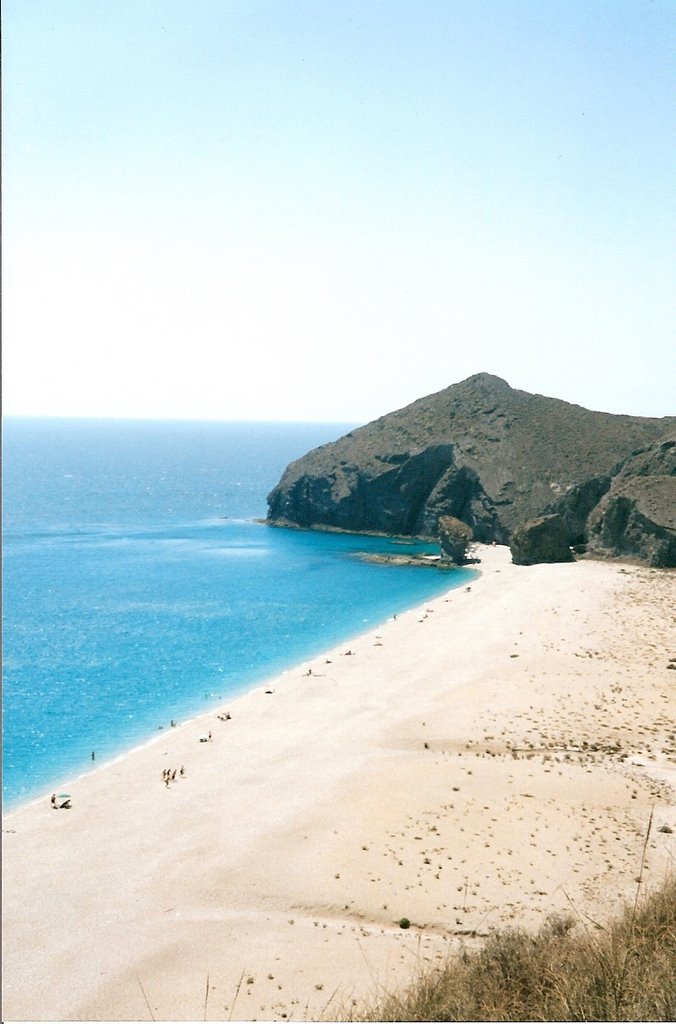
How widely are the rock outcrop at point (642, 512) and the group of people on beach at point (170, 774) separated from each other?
42.9 metres

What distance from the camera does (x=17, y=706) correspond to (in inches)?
1353

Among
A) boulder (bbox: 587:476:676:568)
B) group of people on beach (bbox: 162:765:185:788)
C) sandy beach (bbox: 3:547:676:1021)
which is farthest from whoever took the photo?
boulder (bbox: 587:476:676:568)

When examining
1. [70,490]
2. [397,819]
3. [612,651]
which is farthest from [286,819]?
[70,490]

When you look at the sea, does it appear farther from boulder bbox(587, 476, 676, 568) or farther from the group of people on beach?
boulder bbox(587, 476, 676, 568)

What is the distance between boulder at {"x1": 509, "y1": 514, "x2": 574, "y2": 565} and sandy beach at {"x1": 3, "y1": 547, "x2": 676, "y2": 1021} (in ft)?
94.2

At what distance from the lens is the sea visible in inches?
1278

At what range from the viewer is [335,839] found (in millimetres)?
20797

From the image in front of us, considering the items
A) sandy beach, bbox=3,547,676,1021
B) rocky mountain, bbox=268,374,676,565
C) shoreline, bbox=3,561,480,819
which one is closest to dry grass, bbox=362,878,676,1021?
sandy beach, bbox=3,547,676,1021

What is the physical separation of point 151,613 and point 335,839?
111 feet

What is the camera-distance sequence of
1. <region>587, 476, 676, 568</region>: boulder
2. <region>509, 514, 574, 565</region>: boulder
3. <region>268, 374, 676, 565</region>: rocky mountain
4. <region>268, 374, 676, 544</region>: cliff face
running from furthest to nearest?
<region>268, 374, 676, 544</region>: cliff face → <region>268, 374, 676, 565</region>: rocky mountain → <region>509, 514, 574, 565</region>: boulder → <region>587, 476, 676, 568</region>: boulder

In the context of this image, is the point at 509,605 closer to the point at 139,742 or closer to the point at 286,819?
the point at 139,742

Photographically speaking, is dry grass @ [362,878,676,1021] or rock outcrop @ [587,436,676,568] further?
rock outcrop @ [587,436,676,568]

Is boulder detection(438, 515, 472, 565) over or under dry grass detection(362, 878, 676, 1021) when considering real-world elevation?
over

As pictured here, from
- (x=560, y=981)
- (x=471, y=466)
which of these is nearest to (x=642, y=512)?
(x=471, y=466)
